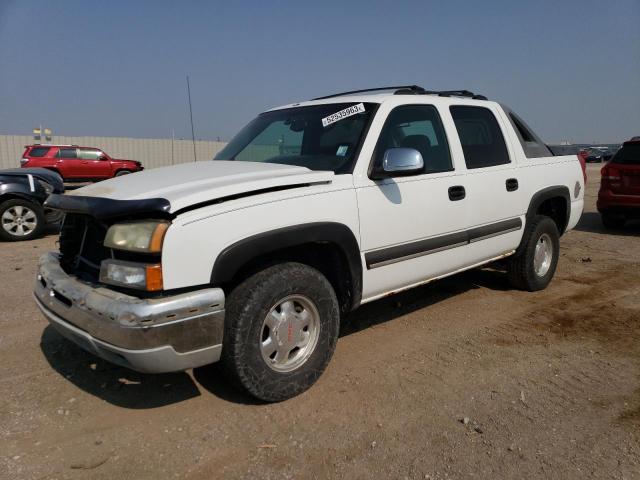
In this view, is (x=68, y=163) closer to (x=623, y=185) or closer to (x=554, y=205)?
(x=623, y=185)

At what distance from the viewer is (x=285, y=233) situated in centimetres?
277

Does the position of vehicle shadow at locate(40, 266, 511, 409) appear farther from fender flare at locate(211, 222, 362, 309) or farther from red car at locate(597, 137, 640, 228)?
red car at locate(597, 137, 640, 228)

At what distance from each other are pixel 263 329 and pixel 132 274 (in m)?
0.79

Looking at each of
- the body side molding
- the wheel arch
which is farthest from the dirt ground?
the wheel arch

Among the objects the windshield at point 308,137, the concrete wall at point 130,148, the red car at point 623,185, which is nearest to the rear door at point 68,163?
the concrete wall at point 130,148

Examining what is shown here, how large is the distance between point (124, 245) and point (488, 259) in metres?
3.15

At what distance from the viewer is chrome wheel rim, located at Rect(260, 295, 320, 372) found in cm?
285

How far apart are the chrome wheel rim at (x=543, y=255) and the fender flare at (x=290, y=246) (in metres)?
2.60

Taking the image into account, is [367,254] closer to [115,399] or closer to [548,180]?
[115,399]

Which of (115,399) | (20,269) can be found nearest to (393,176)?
(115,399)

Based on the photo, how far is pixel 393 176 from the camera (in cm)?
330

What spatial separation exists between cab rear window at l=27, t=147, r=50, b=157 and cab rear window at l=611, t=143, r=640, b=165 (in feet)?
61.4

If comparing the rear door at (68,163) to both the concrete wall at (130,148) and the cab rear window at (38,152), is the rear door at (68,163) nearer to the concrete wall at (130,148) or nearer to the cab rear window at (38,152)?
the cab rear window at (38,152)

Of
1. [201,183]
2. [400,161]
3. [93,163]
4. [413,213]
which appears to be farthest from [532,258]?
[93,163]
